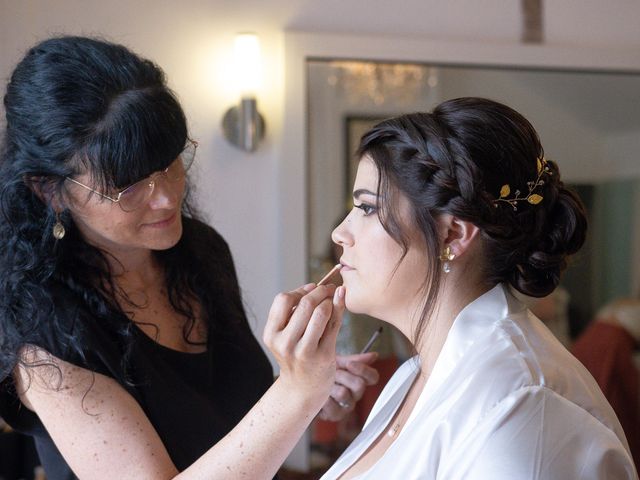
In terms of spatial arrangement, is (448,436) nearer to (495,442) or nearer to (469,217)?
(495,442)

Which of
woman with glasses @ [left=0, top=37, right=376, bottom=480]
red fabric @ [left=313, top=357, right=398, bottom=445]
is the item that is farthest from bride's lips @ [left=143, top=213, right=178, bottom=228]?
red fabric @ [left=313, top=357, right=398, bottom=445]

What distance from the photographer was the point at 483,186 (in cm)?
115

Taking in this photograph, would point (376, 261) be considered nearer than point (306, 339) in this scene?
No

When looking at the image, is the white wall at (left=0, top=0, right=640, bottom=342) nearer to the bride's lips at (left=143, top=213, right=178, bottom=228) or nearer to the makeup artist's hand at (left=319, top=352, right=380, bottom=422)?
the makeup artist's hand at (left=319, top=352, right=380, bottom=422)

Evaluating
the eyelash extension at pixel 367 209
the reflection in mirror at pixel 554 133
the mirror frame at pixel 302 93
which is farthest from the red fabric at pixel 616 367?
the eyelash extension at pixel 367 209

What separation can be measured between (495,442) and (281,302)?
349 millimetres

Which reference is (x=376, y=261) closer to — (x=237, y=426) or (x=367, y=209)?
(x=367, y=209)

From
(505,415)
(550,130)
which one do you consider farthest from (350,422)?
(505,415)

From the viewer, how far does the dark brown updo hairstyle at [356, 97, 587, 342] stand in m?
1.15

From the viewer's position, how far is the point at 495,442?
958mm

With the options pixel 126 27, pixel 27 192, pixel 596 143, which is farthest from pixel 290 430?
pixel 596 143

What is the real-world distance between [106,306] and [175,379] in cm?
17

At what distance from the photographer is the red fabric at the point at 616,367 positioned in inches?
131

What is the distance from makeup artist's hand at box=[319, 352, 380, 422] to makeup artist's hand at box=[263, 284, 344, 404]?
0.96ft
